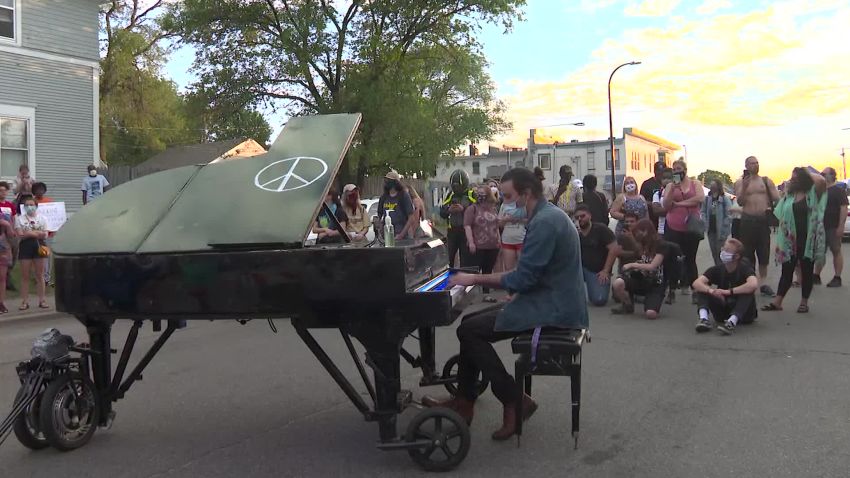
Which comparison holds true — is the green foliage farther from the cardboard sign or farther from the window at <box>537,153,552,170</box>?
the window at <box>537,153,552,170</box>

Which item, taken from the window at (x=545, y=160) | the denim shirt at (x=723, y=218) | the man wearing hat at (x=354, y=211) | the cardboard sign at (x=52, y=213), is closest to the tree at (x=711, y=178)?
the denim shirt at (x=723, y=218)

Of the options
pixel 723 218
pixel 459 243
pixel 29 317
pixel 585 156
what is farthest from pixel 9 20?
pixel 585 156

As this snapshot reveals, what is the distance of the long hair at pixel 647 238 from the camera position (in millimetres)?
8766

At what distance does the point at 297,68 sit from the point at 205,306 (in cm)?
2340

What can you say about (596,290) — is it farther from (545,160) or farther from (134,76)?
(545,160)

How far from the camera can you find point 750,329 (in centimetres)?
741

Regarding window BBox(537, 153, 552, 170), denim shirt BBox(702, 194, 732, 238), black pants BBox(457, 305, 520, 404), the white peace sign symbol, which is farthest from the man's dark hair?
window BBox(537, 153, 552, 170)

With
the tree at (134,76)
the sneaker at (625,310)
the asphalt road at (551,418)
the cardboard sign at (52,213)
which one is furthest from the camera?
the tree at (134,76)

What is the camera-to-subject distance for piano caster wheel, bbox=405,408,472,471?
A: 3.68 meters

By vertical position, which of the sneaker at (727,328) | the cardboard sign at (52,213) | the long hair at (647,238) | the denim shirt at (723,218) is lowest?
the sneaker at (727,328)

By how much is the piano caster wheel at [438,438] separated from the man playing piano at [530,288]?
0.45m

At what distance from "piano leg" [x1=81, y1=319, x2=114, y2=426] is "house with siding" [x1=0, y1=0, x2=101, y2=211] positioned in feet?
50.5

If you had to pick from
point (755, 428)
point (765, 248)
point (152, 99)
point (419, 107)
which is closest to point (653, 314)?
point (765, 248)

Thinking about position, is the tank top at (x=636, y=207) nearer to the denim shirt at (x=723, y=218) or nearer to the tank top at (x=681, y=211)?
the tank top at (x=681, y=211)
